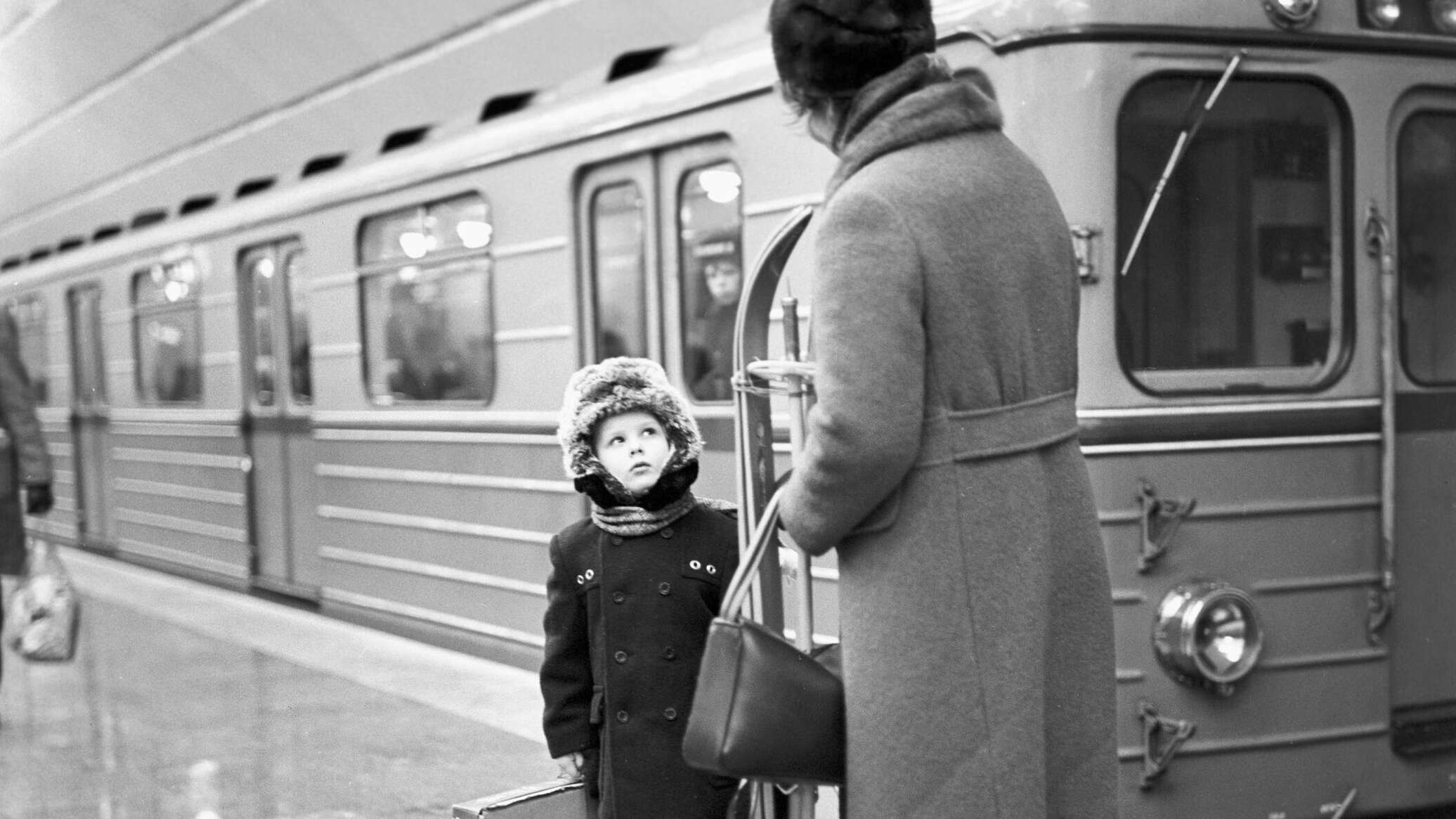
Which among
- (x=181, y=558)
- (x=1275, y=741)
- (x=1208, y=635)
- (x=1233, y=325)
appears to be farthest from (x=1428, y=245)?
(x=181, y=558)

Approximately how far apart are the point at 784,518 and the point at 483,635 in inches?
203

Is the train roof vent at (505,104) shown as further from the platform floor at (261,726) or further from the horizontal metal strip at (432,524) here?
the platform floor at (261,726)

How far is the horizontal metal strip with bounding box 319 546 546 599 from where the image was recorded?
7070mm

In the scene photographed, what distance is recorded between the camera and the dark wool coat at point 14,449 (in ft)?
22.4

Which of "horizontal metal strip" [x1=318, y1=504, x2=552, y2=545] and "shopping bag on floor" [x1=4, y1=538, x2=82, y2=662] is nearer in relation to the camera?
"shopping bag on floor" [x1=4, y1=538, x2=82, y2=662]

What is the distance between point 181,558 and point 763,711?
32.5ft

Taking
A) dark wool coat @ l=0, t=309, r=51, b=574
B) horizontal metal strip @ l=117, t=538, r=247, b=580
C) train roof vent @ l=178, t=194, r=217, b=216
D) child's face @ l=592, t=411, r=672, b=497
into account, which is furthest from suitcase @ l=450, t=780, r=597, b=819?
train roof vent @ l=178, t=194, r=217, b=216

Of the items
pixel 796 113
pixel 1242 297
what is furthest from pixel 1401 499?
pixel 796 113

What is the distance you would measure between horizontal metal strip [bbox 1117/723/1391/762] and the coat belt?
195cm

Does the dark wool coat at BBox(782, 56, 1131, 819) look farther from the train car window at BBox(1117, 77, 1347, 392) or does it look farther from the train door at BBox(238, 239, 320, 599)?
the train door at BBox(238, 239, 320, 599)

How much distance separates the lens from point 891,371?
7.69 ft

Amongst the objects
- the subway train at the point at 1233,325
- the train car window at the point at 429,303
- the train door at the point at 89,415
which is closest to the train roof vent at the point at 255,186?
the train car window at the point at 429,303

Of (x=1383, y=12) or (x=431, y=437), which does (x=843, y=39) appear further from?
(x=431, y=437)

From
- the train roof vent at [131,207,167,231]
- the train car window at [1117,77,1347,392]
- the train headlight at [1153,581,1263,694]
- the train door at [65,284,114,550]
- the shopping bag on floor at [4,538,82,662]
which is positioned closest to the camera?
the train headlight at [1153,581,1263,694]
